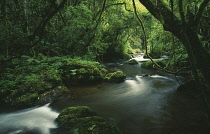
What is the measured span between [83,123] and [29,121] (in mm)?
2305

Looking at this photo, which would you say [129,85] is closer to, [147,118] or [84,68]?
[84,68]

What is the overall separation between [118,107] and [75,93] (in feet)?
8.12

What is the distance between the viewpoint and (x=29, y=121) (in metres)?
4.44

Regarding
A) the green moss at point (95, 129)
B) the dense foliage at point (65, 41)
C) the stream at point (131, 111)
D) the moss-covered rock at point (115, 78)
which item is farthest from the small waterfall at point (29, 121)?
the moss-covered rock at point (115, 78)

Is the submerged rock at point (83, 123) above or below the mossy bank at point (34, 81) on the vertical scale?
below

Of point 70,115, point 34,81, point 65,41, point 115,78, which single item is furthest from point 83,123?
point 65,41

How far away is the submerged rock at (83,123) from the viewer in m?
3.07

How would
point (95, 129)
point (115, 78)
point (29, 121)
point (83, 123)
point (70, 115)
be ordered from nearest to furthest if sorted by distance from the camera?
point (95, 129) → point (83, 123) → point (70, 115) → point (29, 121) → point (115, 78)

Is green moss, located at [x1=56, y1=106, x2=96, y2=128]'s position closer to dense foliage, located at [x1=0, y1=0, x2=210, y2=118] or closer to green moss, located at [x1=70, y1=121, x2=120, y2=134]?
green moss, located at [x1=70, y1=121, x2=120, y2=134]

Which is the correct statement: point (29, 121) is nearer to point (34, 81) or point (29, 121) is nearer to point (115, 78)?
point (34, 81)

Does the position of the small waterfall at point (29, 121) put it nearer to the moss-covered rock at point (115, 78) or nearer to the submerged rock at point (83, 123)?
the submerged rock at point (83, 123)

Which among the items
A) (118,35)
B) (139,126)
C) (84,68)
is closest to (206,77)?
(139,126)

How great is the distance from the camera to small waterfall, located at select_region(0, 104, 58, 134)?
13.1 ft

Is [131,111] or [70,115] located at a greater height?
[70,115]
